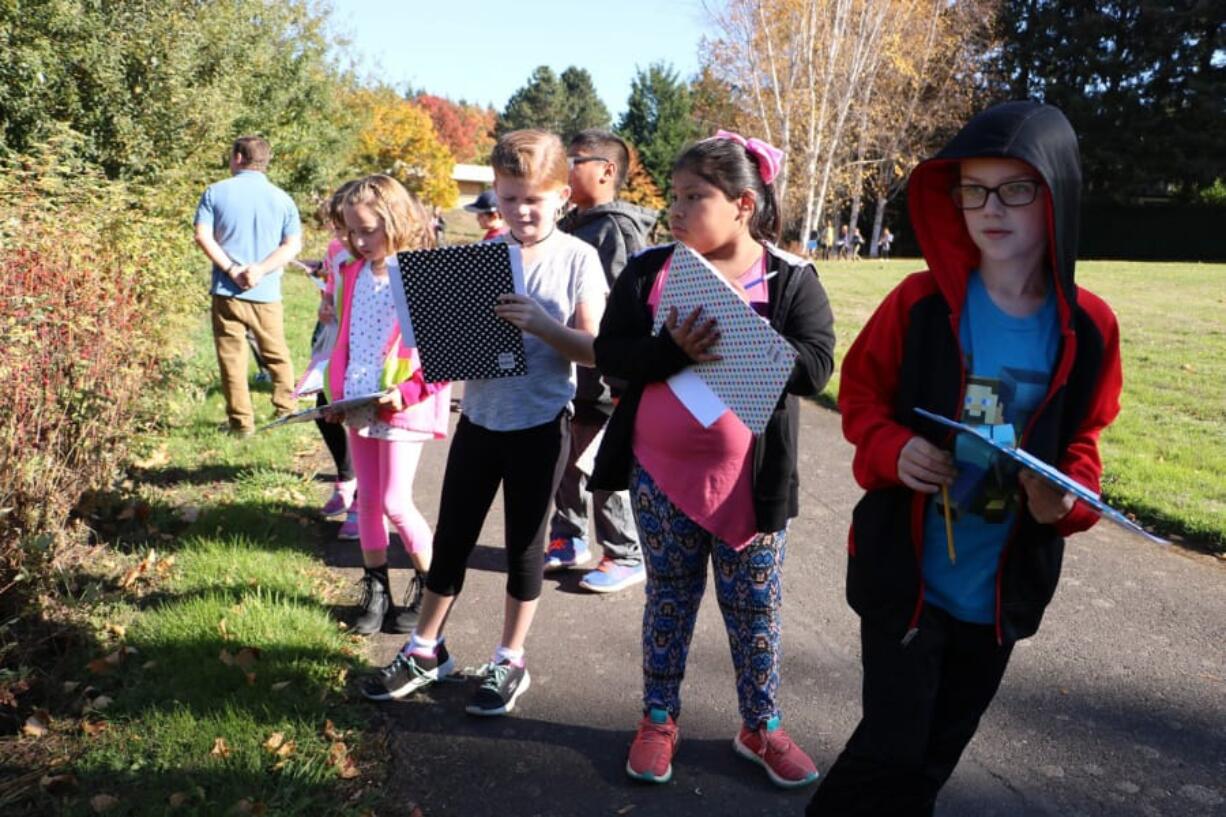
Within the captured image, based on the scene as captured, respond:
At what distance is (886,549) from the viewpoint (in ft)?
7.62

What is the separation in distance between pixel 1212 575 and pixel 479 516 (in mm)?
4003

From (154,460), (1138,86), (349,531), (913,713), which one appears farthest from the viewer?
(1138,86)

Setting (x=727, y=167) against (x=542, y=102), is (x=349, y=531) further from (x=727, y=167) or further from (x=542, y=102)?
(x=542, y=102)

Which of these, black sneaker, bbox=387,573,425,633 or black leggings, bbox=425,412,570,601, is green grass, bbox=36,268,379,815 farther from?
black leggings, bbox=425,412,570,601

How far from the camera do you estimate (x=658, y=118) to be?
55906 mm

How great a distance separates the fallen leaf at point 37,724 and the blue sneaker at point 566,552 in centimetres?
237

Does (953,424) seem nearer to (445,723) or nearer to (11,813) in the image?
(445,723)

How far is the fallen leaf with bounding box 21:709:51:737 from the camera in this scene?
3332 mm

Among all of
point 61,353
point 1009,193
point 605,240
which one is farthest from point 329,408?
point 1009,193

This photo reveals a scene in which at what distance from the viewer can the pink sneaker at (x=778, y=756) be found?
314 cm

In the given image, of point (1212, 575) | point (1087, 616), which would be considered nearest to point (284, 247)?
point (1087, 616)

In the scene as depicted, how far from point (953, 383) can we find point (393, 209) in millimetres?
2610

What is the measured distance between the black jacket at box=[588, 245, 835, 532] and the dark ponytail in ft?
0.69

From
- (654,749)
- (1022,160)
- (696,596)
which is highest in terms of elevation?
(1022,160)
